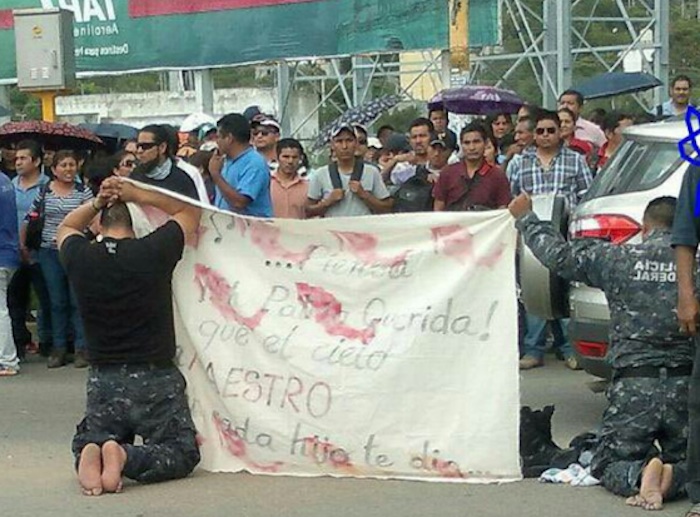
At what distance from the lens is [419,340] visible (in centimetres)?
762

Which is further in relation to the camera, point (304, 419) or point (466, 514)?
point (304, 419)

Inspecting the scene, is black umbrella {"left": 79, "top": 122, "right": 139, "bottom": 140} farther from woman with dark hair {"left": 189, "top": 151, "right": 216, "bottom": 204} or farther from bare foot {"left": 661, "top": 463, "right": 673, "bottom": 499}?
bare foot {"left": 661, "top": 463, "right": 673, "bottom": 499}

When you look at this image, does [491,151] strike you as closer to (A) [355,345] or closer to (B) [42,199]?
(B) [42,199]

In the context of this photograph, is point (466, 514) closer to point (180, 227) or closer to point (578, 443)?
point (578, 443)

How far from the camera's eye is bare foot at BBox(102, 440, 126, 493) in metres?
7.40

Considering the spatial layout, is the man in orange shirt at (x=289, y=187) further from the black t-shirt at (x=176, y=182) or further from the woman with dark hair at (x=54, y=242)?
the black t-shirt at (x=176, y=182)

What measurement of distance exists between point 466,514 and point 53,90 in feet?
33.0

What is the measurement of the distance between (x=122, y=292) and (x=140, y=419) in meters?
0.64

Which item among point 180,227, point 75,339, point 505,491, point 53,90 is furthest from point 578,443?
point 53,90

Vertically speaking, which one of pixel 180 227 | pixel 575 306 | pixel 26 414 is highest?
pixel 180 227

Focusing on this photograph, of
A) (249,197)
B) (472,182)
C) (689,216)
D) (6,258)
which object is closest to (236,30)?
(6,258)

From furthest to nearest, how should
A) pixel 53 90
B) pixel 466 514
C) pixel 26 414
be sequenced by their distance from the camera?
pixel 53 90 < pixel 26 414 < pixel 466 514

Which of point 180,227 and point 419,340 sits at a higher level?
point 180,227

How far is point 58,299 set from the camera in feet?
40.5
